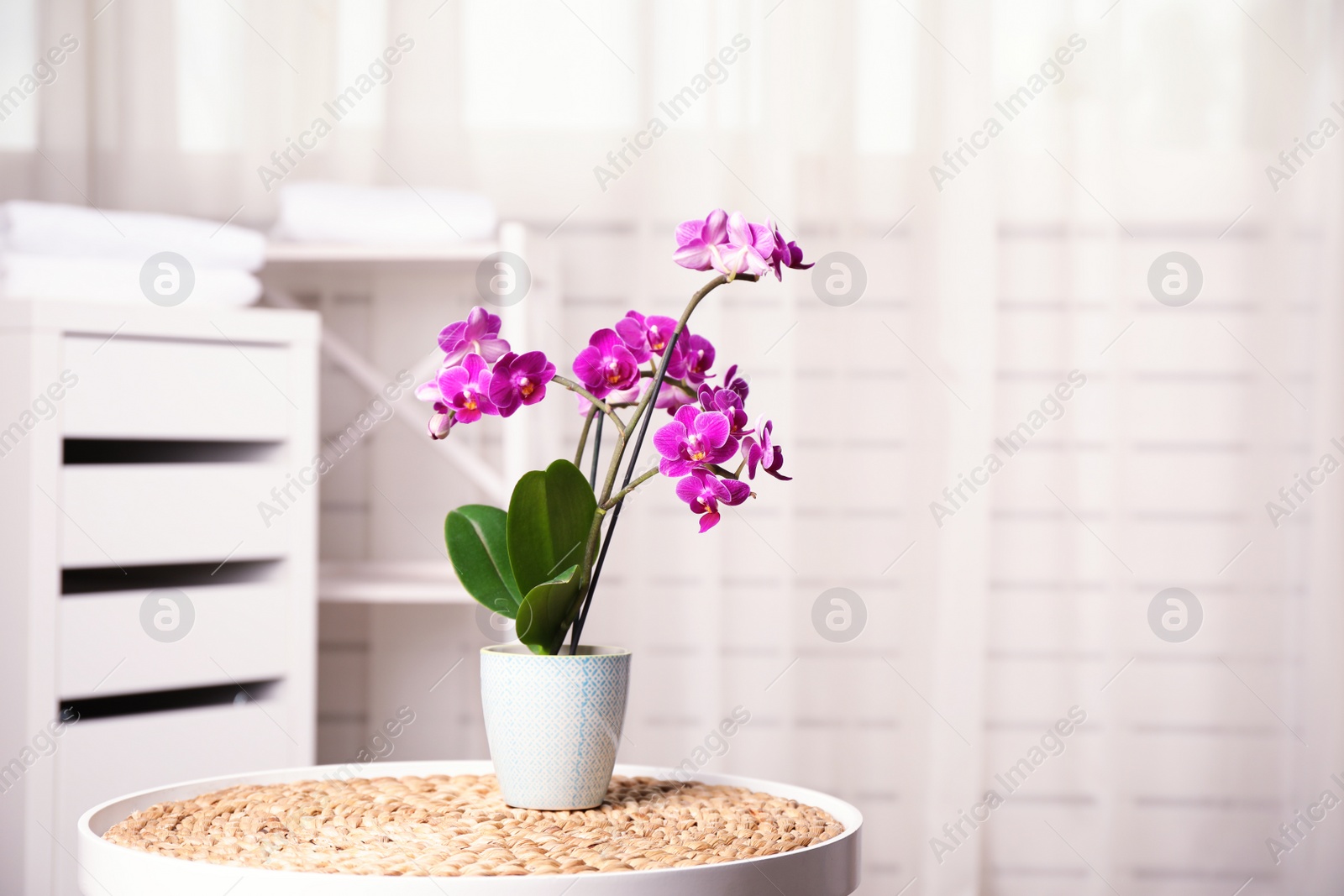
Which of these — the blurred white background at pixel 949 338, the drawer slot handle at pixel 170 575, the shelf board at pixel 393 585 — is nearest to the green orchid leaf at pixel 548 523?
the shelf board at pixel 393 585

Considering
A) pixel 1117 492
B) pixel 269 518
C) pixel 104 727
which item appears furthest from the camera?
pixel 1117 492

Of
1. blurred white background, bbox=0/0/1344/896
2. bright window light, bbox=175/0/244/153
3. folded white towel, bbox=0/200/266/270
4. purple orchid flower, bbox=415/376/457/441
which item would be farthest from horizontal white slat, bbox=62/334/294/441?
purple orchid flower, bbox=415/376/457/441

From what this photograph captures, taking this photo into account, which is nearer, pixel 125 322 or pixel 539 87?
pixel 125 322

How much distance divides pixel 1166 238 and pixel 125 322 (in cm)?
145

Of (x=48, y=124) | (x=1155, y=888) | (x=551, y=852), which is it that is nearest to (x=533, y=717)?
(x=551, y=852)

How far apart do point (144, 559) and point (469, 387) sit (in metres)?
0.82

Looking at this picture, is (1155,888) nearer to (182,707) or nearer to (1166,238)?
(1166,238)

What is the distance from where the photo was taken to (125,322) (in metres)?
1.30

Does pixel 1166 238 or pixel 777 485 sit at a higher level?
pixel 1166 238

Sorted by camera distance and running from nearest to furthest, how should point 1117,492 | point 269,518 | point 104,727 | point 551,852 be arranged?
point 551,852 < point 104,727 < point 269,518 < point 1117,492

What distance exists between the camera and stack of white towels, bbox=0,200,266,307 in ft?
A: 4.41

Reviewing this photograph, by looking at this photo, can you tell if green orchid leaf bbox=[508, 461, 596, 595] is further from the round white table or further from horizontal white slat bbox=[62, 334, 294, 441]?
horizontal white slat bbox=[62, 334, 294, 441]

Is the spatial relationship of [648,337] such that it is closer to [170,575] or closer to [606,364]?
[606,364]

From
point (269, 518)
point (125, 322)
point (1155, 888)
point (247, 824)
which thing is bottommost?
point (1155, 888)
